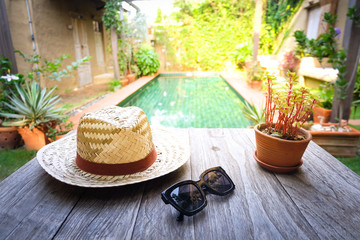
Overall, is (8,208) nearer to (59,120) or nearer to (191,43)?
(59,120)

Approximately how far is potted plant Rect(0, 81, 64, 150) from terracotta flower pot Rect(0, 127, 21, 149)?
0.14 meters

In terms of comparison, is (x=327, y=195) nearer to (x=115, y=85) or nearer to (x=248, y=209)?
(x=248, y=209)

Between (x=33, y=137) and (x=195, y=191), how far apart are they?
274 cm

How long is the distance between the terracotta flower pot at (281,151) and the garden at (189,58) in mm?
1796

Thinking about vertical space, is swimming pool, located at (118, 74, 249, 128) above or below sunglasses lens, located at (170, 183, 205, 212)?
below

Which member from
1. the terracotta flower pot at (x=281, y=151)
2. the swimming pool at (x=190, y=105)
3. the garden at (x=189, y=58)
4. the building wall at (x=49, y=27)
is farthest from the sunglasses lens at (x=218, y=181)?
the building wall at (x=49, y=27)

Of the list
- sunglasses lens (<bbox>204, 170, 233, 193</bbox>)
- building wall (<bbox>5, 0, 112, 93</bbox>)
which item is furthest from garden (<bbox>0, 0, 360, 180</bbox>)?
sunglasses lens (<bbox>204, 170, 233, 193</bbox>)

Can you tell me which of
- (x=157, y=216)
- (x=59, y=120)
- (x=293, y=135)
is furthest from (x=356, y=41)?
(x=59, y=120)

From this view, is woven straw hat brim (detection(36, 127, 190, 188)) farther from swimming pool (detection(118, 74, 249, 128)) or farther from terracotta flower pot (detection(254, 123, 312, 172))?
swimming pool (detection(118, 74, 249, 128))

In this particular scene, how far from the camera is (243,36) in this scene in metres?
10.6

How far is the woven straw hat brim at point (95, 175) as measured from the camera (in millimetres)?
823

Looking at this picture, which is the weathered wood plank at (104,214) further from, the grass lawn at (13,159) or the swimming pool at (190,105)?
the swimming pool at (190,105)

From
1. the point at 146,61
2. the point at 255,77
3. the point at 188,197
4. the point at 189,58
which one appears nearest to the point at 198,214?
the point at 188,197

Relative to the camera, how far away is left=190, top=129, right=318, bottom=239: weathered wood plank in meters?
0.66
